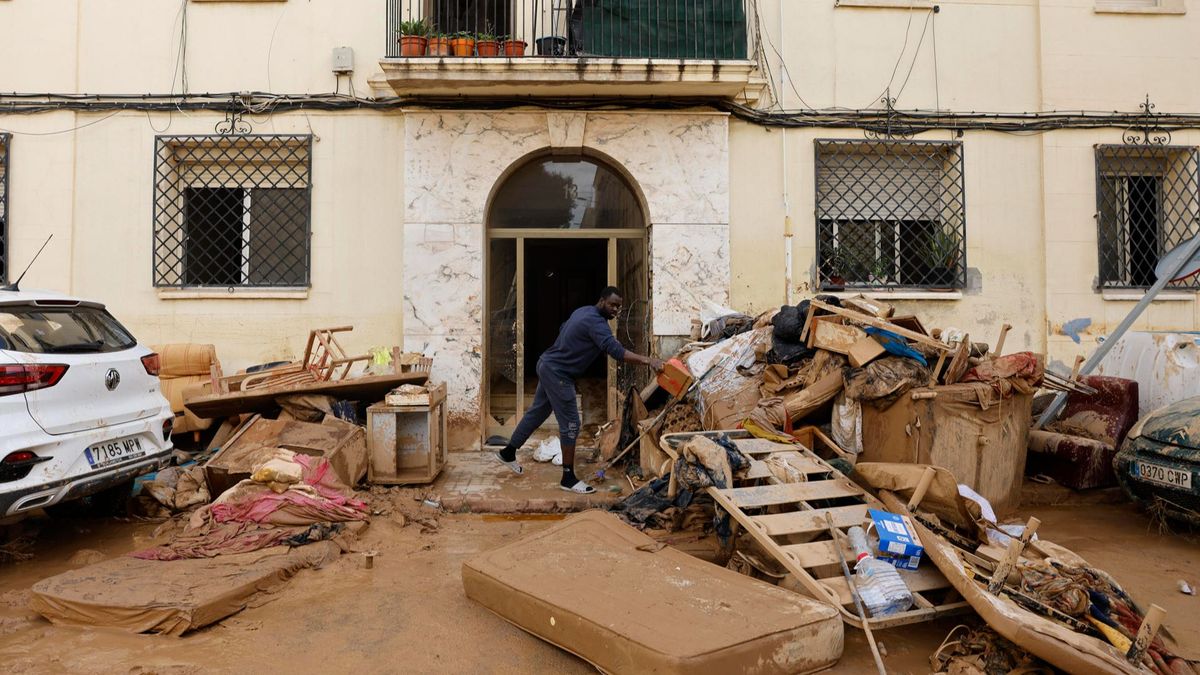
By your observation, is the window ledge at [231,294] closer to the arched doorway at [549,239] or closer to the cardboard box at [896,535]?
the arched doorway at [549,239]

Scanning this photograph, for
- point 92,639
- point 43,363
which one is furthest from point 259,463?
point 92,639

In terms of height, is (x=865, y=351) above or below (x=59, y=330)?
below

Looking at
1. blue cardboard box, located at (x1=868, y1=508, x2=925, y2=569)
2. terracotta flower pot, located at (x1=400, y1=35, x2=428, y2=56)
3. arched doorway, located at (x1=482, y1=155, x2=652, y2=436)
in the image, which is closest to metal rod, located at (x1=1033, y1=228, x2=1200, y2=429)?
blue cardboard box, located at (x1=868, y1=508, x2=925, y2=569)

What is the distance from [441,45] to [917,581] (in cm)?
667

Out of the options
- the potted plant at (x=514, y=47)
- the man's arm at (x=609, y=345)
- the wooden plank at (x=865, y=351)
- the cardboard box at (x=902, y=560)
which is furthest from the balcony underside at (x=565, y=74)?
the cardboard box at (x=902, y=560)

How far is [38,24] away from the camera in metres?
7.58

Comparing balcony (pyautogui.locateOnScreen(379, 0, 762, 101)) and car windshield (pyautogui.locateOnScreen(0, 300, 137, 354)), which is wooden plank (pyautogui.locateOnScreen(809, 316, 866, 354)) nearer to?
balcony (pyautogui.locateOnScreen(379, 0, 762, 101))

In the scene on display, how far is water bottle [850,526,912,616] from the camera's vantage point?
3189 mm

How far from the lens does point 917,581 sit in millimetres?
3396

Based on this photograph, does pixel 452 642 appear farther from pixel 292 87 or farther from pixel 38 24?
pixel 38 24

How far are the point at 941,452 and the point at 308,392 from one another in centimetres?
530

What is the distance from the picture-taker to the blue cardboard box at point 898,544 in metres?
3.39

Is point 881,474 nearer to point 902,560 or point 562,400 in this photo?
point 902,560

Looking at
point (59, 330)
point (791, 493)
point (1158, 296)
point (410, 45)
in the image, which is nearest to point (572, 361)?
point (791, 493)
